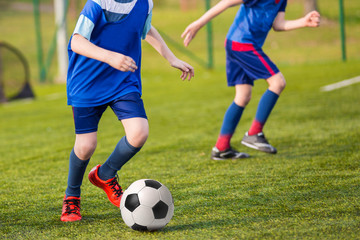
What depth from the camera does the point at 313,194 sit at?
11.2 ft

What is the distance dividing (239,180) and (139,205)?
1168mm

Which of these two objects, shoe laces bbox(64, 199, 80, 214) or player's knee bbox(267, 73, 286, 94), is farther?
player's knee bbox(267, 73, 286, 94)

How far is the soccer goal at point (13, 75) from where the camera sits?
1025 cm


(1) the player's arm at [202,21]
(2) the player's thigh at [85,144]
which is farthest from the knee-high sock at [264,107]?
(2) the player's thigh at [85,144]

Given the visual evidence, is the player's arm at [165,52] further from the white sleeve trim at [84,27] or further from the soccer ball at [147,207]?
the soccer ball at [147,207]

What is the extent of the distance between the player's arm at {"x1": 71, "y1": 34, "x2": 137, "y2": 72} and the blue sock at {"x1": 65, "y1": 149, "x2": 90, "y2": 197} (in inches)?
26.7

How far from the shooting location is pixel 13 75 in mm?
10594

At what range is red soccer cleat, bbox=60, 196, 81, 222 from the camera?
10.4 feet

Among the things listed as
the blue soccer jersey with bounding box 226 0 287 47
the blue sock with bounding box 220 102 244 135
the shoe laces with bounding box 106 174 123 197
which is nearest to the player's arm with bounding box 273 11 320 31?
A: the blue soccer jersey with bounding box 226 0 287 47

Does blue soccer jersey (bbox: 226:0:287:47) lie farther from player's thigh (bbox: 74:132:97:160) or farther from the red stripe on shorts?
player's thigh (bbox: 74:132:97:160)

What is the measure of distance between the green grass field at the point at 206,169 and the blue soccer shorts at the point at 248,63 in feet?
2.21

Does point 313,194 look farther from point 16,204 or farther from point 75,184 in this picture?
point 16,204

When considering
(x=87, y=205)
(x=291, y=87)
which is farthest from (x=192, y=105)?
(x=87, y=205)

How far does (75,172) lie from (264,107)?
6.84ft
